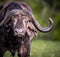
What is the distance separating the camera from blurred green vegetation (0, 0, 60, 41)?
22141mm

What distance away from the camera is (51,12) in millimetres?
23406

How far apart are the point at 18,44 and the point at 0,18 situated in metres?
1.17

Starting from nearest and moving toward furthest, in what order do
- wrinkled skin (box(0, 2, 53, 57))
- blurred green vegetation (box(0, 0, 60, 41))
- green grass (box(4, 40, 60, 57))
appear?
wrinkled skin (box(0, 2, 53, 57)) < green grass (box(4, 40, 60, 57)) < blurred green vegetation (box(0, 0, 60, 41))

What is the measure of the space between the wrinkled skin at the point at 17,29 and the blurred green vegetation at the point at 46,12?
978cm

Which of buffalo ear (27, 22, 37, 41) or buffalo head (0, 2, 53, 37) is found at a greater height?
buffalo head (0, 2, 53, 37)

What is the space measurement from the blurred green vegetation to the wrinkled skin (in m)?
9.78

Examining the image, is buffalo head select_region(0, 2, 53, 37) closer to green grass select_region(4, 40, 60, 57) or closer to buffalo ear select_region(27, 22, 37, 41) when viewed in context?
buffalo ear select_region(27, 22, 37, 41)

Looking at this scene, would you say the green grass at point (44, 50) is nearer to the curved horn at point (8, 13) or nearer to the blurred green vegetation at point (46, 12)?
the blurred green vegetation at point (46, 12)

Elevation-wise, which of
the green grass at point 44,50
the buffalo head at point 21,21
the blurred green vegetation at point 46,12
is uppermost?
the buffalo head at point 21,21

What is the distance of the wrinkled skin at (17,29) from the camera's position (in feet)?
38.2

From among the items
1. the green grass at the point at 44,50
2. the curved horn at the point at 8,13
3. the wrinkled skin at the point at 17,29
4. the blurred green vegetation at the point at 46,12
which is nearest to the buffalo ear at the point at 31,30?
the wrinkled skin at the point at 17,29

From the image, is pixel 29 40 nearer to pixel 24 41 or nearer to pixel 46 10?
pixel 24 41

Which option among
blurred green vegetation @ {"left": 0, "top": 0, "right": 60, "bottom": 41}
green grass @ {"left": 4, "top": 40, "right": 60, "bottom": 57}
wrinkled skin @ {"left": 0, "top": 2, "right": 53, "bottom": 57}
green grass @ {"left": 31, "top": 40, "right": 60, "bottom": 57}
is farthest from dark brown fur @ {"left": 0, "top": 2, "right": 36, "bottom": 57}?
blurred green vegetation @ {"left": 0, "top": 0, "right": 60, "bottom": 41}

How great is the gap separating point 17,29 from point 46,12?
479 inches
